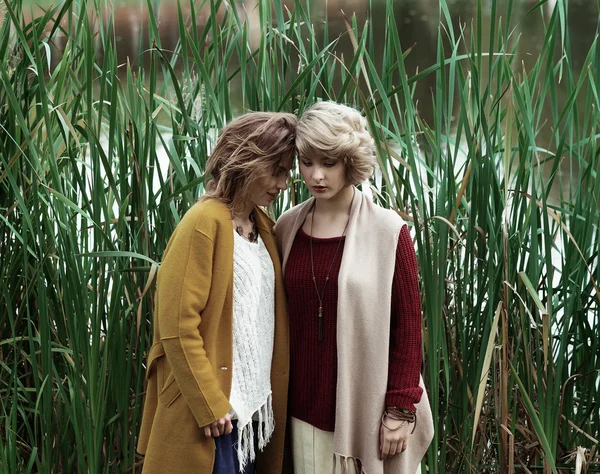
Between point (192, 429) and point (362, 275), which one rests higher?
point (362, 275)

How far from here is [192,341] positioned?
63.0 inches

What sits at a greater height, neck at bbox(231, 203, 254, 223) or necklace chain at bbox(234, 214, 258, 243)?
neck at bbox(231, 203, 254, 223)

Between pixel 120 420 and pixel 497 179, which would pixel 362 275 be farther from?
pixel 120 420

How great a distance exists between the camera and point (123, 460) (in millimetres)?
2109

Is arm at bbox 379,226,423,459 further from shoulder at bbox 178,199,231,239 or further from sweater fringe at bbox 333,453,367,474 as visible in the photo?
shoulder at bbox 178,199,231,239

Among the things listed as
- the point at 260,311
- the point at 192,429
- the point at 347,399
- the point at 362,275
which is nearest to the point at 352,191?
the point at 362,275

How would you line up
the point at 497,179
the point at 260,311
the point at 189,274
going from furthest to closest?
the point at 497,179, the point at 260,311, the point at 189,274

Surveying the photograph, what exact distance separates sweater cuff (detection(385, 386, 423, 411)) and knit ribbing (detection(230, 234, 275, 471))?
0.87 feet

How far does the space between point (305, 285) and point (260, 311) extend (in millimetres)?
111

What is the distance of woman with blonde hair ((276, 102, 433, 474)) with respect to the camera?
1.67m

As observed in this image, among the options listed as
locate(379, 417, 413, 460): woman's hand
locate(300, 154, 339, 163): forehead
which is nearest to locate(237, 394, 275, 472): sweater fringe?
locate(379, 417, 413, 460): woman's hand

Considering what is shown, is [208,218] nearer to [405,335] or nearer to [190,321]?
[190,321]

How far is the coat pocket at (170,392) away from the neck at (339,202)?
0.48 metres

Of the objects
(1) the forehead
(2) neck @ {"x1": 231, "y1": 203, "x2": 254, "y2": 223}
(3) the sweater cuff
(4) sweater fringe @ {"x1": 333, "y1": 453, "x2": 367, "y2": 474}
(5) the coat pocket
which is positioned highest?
(1) the forehead
